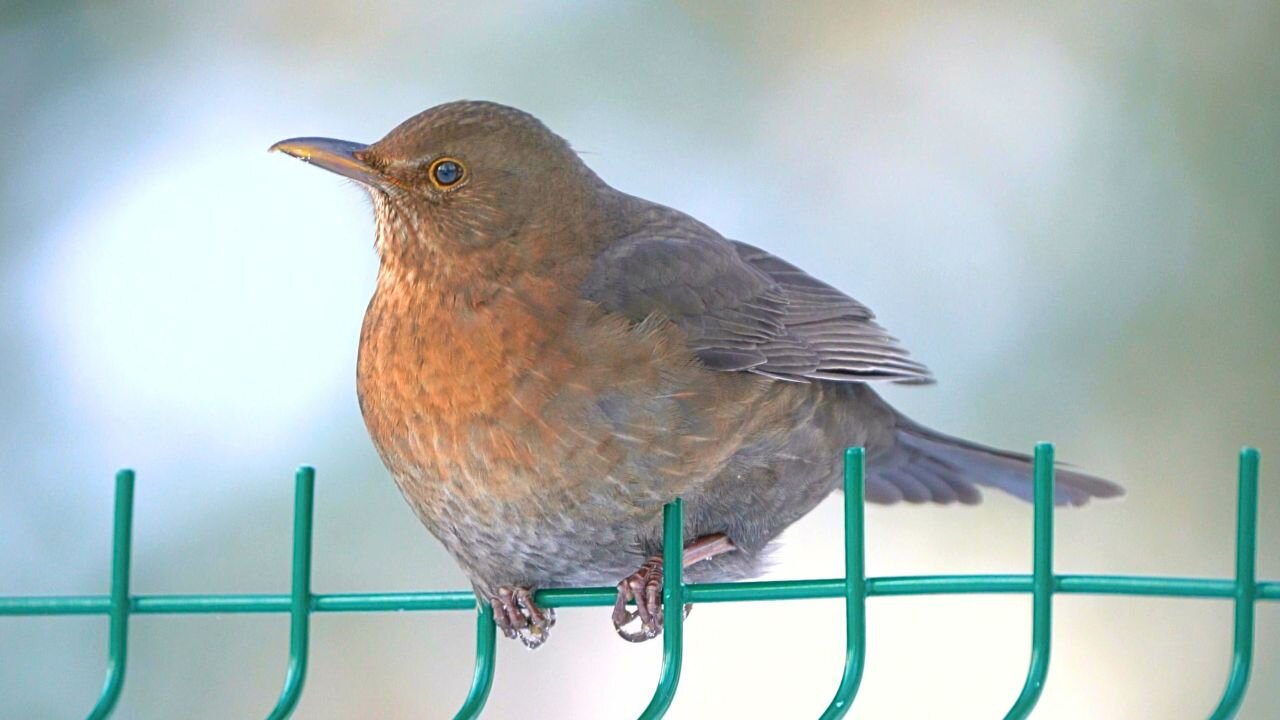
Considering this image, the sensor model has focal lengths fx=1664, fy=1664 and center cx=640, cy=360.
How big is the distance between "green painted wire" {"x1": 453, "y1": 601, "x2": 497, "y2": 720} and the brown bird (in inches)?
13.0

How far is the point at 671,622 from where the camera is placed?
9.49 feet

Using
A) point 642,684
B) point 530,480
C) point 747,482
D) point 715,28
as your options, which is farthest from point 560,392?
point 715,28

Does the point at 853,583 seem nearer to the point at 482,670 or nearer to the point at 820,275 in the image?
the point at 482,670

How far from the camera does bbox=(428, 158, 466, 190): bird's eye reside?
405cm

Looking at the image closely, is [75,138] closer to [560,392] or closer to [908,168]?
[908,168]

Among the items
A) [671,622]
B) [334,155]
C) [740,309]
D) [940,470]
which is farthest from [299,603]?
[940,470]

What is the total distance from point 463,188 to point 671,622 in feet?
5.06

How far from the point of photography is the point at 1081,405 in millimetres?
6316

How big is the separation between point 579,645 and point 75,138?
3.08m

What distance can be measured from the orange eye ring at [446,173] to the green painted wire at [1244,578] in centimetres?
220

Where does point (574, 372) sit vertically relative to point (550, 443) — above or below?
above

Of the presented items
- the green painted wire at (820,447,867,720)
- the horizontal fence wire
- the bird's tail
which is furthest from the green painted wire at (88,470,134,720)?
the bird's tail

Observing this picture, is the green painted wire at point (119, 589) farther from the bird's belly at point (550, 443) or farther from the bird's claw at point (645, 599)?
the bird's claw at point (645, 599)

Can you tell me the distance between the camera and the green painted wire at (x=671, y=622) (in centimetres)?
282
